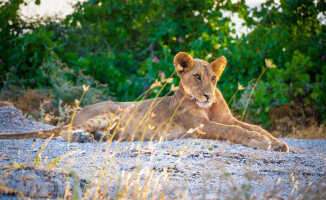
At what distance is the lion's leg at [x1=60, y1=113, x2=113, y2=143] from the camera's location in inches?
181

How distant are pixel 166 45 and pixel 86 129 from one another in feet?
20.2

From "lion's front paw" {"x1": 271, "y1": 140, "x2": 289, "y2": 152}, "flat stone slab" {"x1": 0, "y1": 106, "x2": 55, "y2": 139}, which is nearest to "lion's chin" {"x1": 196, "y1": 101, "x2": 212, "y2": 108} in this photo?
"lion's front paw" {"x1": 271, "y1": 140, "x2": 289, "y2": 152}

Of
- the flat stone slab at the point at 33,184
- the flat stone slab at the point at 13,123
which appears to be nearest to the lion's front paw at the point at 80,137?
the flat stone slab at the point at 13,123

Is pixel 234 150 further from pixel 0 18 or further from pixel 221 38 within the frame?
pixel 0 18

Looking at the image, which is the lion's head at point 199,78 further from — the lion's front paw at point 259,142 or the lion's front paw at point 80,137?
the lion's front paw at point 80,137

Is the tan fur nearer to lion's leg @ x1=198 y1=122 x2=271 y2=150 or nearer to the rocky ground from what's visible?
lion's leg @ x1=198 y1=122 x2=271 y2=150

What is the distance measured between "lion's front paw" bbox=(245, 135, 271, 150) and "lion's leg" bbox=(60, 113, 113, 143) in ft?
6.26

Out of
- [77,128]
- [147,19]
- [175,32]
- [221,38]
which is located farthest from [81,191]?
[147,19]

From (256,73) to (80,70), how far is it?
472cm

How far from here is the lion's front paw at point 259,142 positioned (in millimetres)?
4257

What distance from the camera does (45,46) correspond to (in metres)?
10.1

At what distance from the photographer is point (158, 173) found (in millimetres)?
3021

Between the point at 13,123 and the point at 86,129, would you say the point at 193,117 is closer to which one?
the point at 86,129

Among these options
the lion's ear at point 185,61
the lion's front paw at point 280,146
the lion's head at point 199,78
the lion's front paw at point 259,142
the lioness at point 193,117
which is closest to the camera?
the lion's front paw at point 259,142
